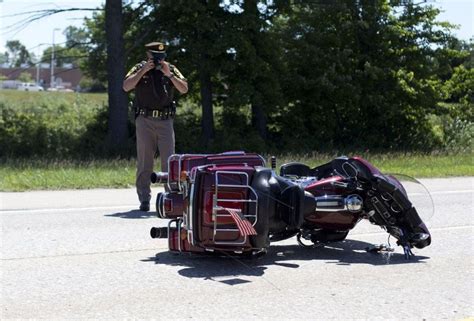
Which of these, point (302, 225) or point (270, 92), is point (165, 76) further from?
point (270, 92)

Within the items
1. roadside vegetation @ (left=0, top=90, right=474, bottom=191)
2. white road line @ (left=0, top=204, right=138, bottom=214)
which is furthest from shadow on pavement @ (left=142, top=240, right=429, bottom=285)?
roadside vegetation @ (left=0, top=90, right=474, bottom=191)

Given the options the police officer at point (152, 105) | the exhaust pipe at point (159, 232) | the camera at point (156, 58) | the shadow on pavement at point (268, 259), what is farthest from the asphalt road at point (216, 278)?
the camera at point (156, 58)

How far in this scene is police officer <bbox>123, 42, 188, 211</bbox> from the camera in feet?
29.8

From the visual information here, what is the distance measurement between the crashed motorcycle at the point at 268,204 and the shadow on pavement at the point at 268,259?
125 mm

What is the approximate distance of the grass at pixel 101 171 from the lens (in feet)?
43.5

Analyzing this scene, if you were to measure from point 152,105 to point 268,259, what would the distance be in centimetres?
328

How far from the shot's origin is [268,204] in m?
6.50

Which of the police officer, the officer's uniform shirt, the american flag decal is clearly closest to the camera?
the american flag decal

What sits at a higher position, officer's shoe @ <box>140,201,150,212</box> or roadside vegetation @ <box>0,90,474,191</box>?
roadside vegetation @ <box>0,90,474,191</box>

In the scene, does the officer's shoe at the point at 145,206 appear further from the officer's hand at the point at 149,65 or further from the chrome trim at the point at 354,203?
the chrome trim at the point at 354,203

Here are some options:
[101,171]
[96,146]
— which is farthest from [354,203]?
[96,146]

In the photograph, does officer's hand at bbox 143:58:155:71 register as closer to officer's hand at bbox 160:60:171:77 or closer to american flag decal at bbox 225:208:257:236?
officer's hand at bbox 160:60:171:77

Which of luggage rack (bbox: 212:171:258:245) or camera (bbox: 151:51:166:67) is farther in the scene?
camera (bbox: 151:51:166:67)

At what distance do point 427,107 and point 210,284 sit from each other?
22.7m
